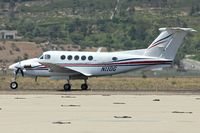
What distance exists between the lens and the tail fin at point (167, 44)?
50.0 metres

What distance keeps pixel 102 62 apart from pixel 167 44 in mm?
4356

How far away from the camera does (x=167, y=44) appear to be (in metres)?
50.5

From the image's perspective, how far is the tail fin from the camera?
5000 centimetres
